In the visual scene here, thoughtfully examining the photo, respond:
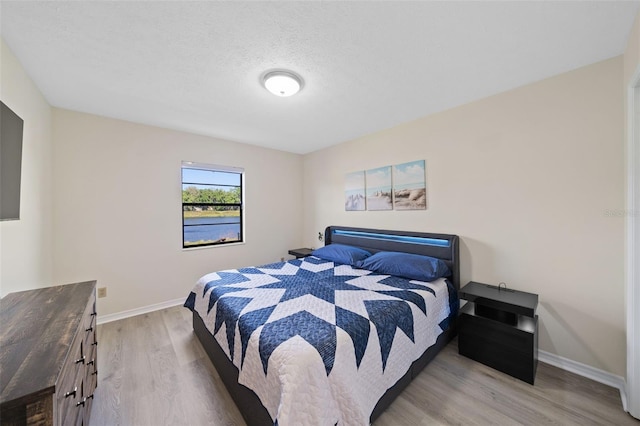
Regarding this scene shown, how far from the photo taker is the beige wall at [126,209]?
2.69 m

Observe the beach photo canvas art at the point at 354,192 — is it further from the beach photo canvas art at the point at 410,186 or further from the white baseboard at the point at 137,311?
the white baseboard at the point at 137,311

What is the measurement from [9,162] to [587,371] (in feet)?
14.3

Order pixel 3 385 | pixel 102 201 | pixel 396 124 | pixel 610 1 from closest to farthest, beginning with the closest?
1. pixel 3 385
2. pixel 610 1
3. pixel 102 201
4. pixel 396 124

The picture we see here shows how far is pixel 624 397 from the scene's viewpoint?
1662 mm

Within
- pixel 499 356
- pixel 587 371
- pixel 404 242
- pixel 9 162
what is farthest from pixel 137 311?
pixel 587 371

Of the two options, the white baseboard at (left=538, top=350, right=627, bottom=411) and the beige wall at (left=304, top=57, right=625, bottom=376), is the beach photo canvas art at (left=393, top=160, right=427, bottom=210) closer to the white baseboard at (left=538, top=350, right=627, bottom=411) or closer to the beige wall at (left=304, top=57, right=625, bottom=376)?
the beige wall at (left=304, top=57, right=625, bottom=376)

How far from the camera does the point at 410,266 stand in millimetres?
2510

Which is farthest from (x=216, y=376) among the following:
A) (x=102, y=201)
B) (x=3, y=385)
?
(x=102, y=201)

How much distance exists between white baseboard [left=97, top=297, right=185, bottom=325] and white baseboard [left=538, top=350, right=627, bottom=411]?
13.6ft

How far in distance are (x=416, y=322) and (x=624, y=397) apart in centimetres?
143

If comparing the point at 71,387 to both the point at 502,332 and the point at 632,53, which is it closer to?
the point at 502,332

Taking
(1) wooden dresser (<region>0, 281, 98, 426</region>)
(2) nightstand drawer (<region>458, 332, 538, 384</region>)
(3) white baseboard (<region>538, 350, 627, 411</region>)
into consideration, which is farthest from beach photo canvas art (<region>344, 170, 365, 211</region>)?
(1) wooden dresser (<region>0, 281, 98, 426</region>)

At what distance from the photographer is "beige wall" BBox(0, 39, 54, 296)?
167 cm

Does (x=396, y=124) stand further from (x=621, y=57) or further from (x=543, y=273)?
(x=543, y=273)
